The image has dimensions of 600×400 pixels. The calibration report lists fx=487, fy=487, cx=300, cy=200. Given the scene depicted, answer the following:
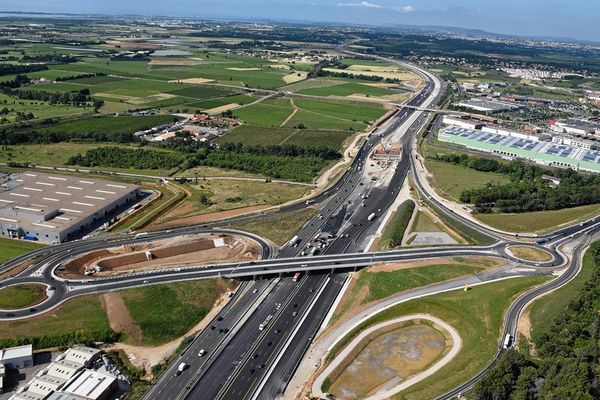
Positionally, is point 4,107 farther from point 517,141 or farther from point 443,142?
point 517,141

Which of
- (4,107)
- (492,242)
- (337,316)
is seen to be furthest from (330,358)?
(4,107)

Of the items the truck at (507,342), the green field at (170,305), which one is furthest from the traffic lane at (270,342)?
the truck at (507,342)

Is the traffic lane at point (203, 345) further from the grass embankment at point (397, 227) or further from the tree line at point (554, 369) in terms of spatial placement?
the tree line at point (554, 369)

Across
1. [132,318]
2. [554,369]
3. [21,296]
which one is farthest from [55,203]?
[554,369]

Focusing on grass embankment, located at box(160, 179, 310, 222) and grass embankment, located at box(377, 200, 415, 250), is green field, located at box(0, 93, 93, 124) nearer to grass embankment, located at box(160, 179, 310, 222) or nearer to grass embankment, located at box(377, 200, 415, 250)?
grass embankment, located at box(160, 179, 310, 222)

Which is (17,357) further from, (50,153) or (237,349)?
(50,153)

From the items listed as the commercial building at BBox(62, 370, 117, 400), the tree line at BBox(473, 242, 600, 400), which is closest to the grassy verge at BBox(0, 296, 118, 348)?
the commercial building at BBox(62, 370, 117, 400)
